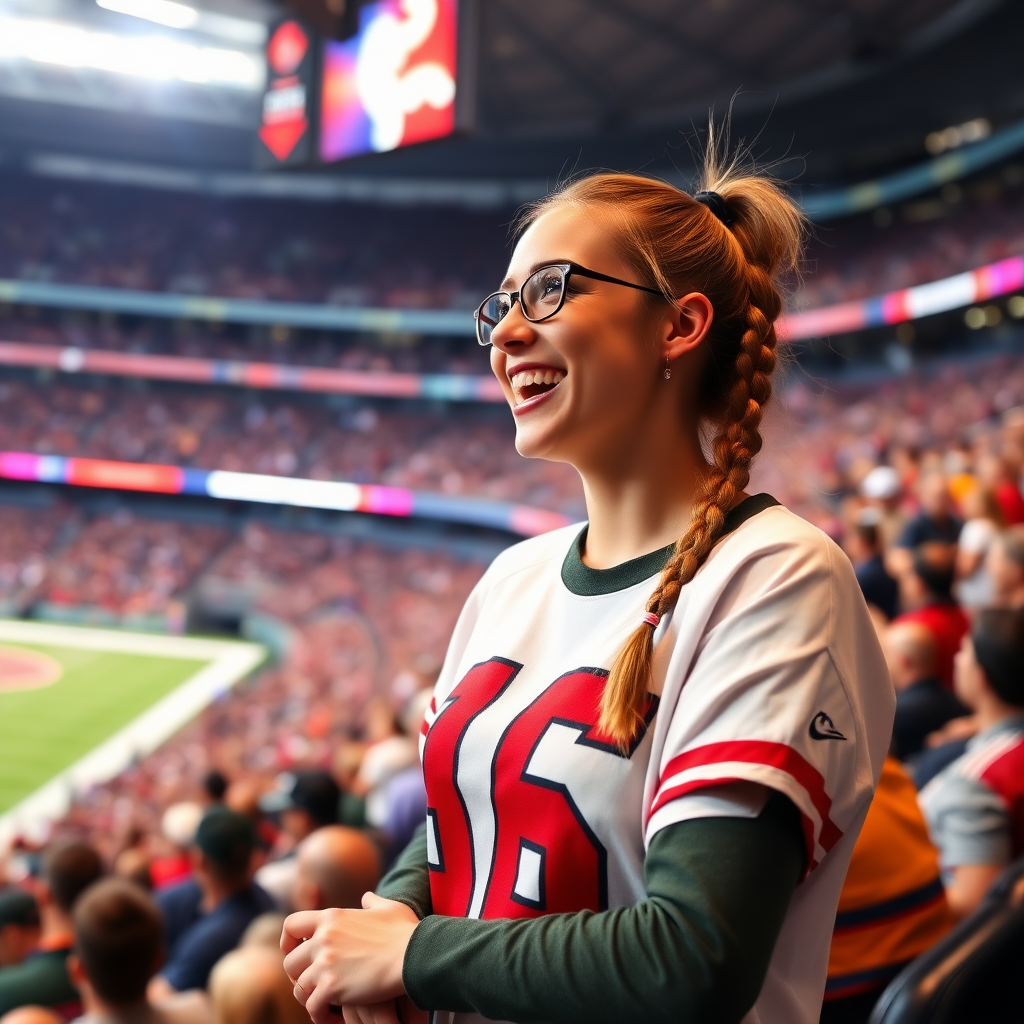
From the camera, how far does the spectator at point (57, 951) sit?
3.39 metres

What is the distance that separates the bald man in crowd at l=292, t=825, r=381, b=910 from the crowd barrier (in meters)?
16.1

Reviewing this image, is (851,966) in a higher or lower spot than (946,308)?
lower

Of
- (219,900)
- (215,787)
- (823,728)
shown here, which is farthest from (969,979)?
(215,787)

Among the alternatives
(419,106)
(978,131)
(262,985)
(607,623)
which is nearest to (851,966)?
(607,623)

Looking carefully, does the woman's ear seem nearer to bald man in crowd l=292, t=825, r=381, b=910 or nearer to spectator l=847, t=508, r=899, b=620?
bald man in crowd l=292, t=825, r=381, b=910

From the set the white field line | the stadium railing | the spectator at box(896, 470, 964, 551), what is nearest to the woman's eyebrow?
the stadium railing

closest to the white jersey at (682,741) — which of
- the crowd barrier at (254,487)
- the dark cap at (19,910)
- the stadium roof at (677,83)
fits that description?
the dark cap at (19,910)

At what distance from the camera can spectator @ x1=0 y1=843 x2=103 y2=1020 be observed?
3387 millimetres

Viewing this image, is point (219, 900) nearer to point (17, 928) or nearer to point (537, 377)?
point (17, 928)

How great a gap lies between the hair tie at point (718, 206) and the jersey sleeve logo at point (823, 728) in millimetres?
755

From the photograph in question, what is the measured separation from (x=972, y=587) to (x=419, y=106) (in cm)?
376

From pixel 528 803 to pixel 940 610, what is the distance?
3.83 metres

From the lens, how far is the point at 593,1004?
0.98m

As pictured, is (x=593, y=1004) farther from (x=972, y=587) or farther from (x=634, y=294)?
(x=972, y=587)
